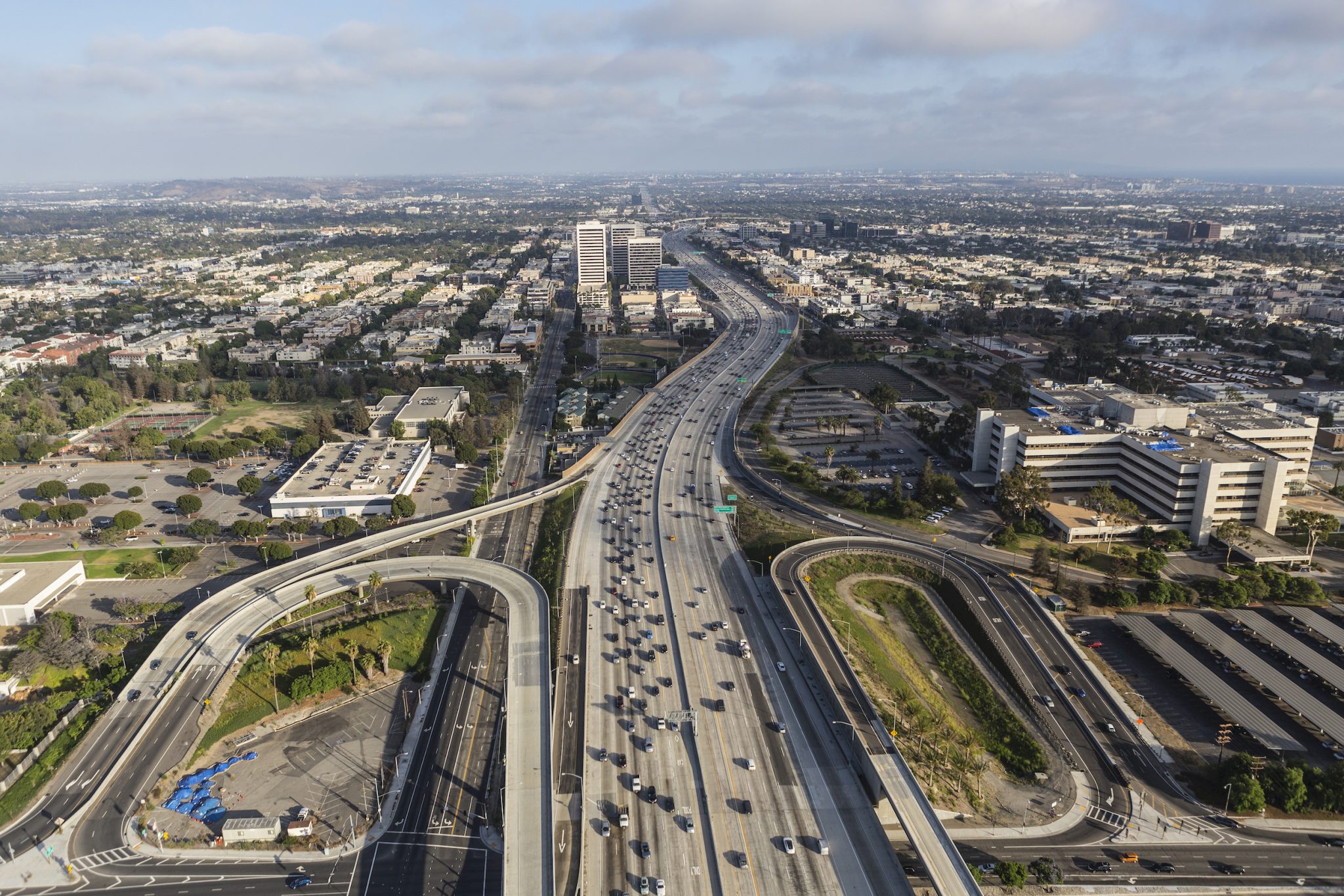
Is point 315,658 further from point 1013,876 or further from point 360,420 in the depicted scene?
point 360,420

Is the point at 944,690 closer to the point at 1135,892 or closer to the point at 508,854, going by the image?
the point at 1135,892

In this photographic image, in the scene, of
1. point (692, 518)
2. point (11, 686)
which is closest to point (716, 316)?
point (692, 518)

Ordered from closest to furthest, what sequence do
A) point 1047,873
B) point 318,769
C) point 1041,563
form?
point 1047,873, point 318,769, point 1041,563

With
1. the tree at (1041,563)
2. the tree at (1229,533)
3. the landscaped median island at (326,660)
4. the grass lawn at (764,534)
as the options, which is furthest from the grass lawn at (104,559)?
the tree at (1229,533)

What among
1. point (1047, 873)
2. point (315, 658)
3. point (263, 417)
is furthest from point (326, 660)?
point (263, 417)

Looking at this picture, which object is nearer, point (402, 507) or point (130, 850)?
point (130, 850)

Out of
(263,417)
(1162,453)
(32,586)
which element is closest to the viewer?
(32,586)

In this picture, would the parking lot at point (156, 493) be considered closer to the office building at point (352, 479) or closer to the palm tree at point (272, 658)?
the office building at point (352, 479)
